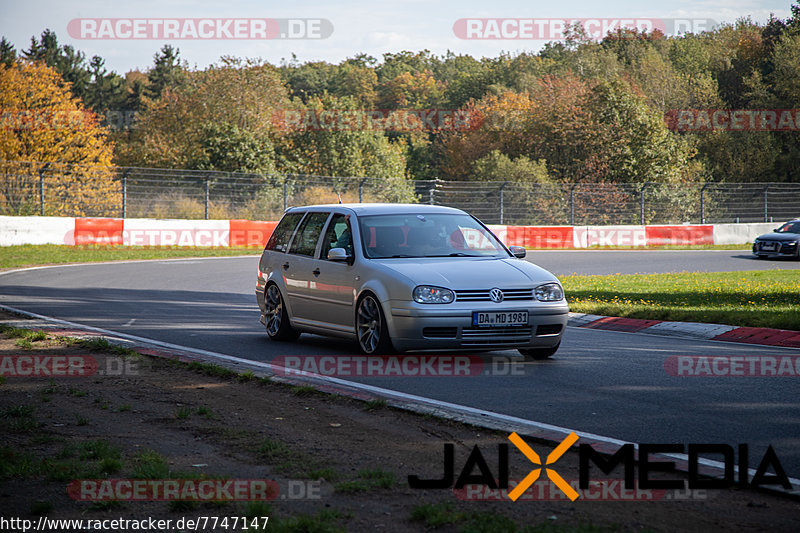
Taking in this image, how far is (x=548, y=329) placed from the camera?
9539mm

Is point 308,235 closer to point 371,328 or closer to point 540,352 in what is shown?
point 371,328

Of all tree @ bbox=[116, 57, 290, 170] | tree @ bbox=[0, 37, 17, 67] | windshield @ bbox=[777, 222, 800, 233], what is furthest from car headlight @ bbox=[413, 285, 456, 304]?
tree @ bbox=[0, 37, 17, 67]

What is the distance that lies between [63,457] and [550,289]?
212 inches

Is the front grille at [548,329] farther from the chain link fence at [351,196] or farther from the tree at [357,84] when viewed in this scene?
the tree at [357,84]

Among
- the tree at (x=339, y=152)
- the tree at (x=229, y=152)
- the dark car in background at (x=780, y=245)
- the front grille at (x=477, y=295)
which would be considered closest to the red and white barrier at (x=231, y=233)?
the dark car in background at (x=780, y=245)

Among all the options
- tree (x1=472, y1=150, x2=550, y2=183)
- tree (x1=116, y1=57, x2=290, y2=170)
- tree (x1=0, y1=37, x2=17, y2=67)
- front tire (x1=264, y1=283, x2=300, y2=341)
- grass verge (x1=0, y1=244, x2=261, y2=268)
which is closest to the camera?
front tire (x1=264, y1=283, x2=300, y2=341)

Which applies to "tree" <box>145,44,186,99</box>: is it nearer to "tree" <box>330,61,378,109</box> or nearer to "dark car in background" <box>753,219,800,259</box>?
"tree" <box>330,61,378,109</box>

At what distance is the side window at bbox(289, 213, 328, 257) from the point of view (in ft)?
36.7

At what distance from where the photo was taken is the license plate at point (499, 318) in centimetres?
918

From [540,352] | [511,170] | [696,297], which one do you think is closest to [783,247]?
[696,297]

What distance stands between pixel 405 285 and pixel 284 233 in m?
3.07

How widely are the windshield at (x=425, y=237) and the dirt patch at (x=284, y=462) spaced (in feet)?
8.45

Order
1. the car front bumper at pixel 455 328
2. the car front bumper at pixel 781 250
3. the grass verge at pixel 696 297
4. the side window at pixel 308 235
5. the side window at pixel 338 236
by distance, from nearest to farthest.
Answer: the car front bumper at pixel 455 328, the side window at pixel 338 236, the side window at pixel 308 235, the grass verge at pixel 696 297, the car front bumper at pixel 781 250

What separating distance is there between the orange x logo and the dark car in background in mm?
25192
